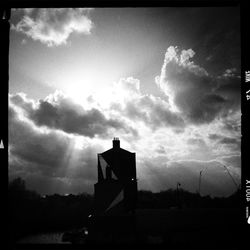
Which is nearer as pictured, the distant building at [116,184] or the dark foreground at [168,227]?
the dark foreground at [168,227]

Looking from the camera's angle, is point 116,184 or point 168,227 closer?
point 168,227

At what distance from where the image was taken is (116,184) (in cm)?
2797

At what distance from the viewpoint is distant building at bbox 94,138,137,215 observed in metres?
27.0

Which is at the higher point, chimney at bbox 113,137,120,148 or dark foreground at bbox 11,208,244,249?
chimney at bbox 113,137,120,148

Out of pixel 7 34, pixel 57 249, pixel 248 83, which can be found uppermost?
pixel 7 34

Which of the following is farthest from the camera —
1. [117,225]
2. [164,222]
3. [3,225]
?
[117,225]

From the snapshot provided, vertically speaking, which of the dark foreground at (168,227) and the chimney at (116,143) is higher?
the chimney at (116,143)

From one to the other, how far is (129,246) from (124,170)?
20822mm

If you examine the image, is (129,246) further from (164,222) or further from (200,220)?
(200,220)

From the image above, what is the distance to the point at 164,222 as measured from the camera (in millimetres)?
23375

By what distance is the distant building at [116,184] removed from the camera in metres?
27.0

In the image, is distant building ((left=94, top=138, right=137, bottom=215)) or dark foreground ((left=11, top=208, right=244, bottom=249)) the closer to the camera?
dark foreground ((left=11, top=208, right=244, bottom=249))

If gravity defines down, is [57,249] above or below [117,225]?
above
